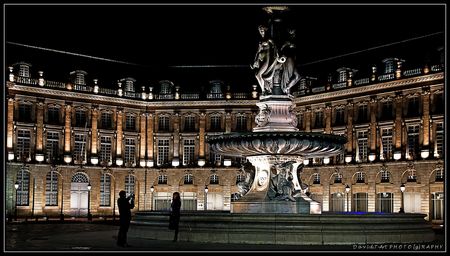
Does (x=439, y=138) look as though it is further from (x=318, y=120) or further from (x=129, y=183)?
(x=129, y=183)

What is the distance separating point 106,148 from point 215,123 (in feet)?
33.4

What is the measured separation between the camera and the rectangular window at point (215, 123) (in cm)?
7250

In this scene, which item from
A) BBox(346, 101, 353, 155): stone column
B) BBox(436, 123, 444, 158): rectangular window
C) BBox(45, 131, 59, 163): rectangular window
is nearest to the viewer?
BBox(436, 123, 444, 158): rectangular window

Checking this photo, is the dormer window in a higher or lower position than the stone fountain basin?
higher

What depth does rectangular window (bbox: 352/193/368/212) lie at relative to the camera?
2532 inches

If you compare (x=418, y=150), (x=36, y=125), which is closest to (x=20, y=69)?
(x=36, y=125)

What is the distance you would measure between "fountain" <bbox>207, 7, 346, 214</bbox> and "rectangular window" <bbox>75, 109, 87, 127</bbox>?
4409cm

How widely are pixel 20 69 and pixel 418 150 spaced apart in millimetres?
32722

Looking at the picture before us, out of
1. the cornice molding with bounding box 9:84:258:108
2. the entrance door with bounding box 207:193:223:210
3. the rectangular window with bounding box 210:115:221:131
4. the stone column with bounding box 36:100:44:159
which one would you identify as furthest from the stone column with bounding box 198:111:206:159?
the stone column with bounding box 36:100:44:159

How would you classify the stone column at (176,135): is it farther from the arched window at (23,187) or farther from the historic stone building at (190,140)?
the arched window at (23,187)

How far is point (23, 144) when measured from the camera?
6481 centimetres

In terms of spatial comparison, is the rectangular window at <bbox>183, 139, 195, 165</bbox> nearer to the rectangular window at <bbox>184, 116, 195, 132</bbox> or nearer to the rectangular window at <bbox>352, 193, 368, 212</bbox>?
the rectangular window at <bbox>184, 116, 195, 132</bbox>

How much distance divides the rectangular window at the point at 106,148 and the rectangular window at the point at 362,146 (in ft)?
71.6

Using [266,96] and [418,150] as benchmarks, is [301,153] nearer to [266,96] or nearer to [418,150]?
[266,96]
